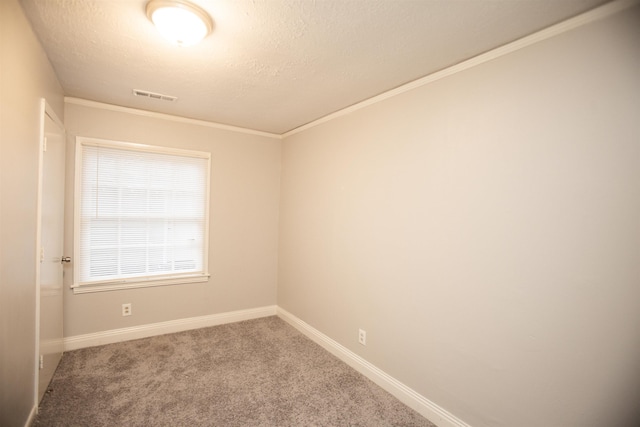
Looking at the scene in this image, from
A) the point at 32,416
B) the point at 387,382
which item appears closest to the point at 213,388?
the point at 32,416

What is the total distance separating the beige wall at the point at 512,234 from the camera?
137cm

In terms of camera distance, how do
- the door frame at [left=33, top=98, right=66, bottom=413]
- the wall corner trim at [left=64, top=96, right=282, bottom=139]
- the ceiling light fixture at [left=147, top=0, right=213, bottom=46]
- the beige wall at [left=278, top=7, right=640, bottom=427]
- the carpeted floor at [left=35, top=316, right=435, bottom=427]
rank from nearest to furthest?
the beige wall at [left=278, top=7, right=640, bottom=427] < the ceiling light fixture at [left=147, top=0, right=213, bottom=46] < the door frame at [left=33, top=98, right=66, bottom=413] < the carpeted floor at [left=35, top=316, right=435, bottom=427] < the wall corner trim at [left=64, top=96, right=282, bottom=139]

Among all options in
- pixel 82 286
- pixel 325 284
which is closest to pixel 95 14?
pixel 82 286

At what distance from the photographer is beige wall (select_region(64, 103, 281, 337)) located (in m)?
3.02

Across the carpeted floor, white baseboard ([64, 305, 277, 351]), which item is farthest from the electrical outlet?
white baseboard ([64, 305, 277, 351])

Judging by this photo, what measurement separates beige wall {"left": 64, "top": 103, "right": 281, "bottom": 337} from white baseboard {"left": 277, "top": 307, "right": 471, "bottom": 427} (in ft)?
3.31

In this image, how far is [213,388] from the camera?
242 cm

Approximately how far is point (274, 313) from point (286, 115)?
8.56ft

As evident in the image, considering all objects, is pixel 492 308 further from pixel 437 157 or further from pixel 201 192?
pixel 201 192

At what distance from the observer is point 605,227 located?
1.39 m

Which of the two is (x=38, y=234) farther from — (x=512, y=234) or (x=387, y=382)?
(x=512, y=234)

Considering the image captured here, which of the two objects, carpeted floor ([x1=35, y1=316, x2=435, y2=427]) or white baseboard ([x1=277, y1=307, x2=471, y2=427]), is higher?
white baseboard ([x1=277, y1=307, x2=471, y2=427])

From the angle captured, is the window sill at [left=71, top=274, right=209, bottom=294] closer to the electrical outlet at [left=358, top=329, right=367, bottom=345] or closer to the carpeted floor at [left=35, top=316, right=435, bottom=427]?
the carpeted floor at [left=35, top=316, right=435, bottom=427]

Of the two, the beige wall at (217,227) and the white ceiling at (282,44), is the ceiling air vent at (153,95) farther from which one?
the beige wall at (217,227)
